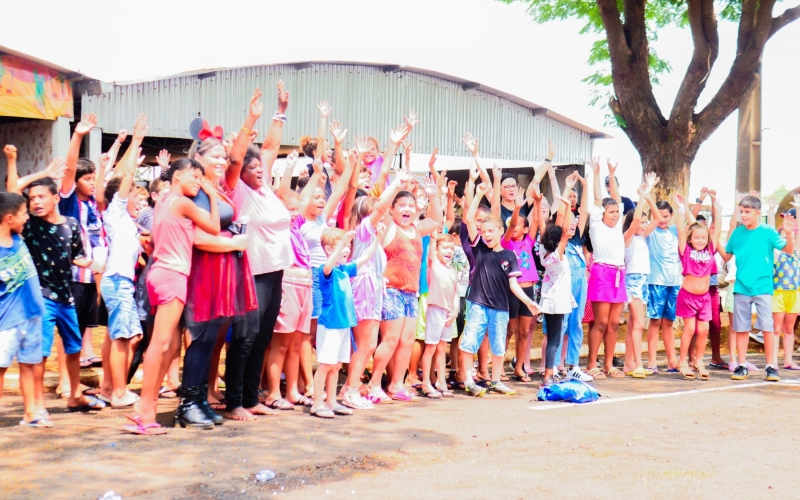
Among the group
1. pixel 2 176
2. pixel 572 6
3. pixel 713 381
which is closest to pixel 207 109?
pixel 2 176

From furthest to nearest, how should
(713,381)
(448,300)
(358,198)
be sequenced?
(713,381), (448,300), (358,198)

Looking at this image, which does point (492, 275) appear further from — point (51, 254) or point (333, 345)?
point (51, 254)

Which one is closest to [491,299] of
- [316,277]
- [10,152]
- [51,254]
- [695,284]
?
[316,277]

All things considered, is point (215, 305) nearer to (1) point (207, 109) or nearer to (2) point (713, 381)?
(2) point (713, 381)

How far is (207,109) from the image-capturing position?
1571 cm

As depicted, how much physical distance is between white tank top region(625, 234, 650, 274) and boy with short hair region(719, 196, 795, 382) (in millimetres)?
1105

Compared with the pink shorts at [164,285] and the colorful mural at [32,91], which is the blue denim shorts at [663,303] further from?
the colorful mural at [32,91]

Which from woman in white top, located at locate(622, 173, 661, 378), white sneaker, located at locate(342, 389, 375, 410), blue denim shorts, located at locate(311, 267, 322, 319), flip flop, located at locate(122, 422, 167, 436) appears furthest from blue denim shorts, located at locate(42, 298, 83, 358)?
woman in white top, located at locate(622, 173, 661, 378)

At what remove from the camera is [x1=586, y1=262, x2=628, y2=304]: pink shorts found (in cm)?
924

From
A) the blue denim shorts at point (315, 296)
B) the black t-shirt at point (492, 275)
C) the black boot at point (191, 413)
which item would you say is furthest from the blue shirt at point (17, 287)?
the black t-shirt at point (492, 275)

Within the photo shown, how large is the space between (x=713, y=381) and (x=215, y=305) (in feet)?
19.8

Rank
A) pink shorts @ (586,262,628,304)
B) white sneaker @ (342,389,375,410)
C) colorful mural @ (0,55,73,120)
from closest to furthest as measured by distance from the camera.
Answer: white sneaker @ (342,389,375,410) < pink shorts @ (586,262,628,304) < colorful mural @ (0,55,73,120)

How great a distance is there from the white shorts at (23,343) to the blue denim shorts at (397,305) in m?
2.86

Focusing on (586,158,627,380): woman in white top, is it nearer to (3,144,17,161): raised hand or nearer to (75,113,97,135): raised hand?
(75,113,97,135): raised hand
